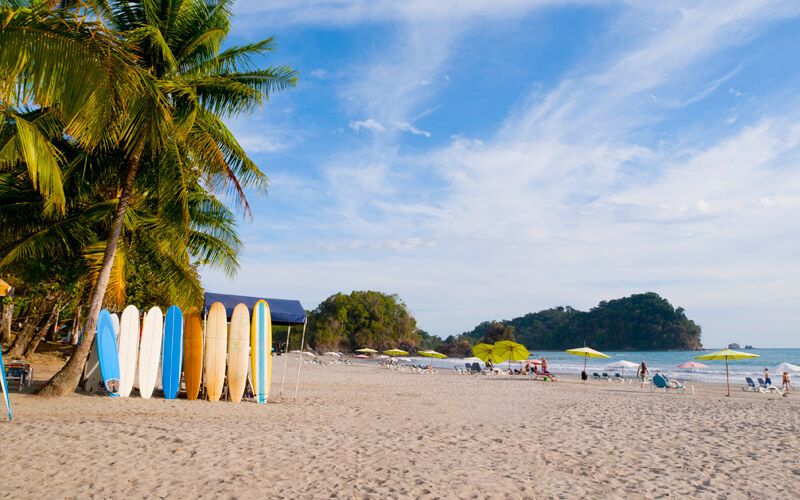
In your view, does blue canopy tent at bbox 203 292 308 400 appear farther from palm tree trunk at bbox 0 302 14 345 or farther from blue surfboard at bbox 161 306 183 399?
palm tree trunk at bbox 0 302 14 345

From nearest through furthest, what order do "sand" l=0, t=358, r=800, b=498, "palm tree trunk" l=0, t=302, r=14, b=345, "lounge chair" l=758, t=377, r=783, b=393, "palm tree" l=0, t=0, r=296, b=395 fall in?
"sand" l=0, t=358, r=800, b=498, "palm tree" l=0, t=0, r=296, b=395, "palm tree trunk" l=0, t=302, r=14, b=345, "lounge chair" l=758, t=377, r=783, b=393

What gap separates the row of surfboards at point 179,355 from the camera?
1012cm

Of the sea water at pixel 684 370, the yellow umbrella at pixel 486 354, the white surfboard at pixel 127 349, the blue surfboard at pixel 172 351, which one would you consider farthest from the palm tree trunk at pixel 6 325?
the sea water at pixel 684 370

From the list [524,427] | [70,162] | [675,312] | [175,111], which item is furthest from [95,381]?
[675,312]

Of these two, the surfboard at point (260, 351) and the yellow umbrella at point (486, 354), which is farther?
the yellow umbrella at point (486, 354)

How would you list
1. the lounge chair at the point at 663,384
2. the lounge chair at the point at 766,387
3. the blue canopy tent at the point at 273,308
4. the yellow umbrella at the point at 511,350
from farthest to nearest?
the yellow umbrella at the point at 511,350 → the lounge chair at the point at 766,387 → the lounge chair at the point at 663,384 → the blue canopy tent at the point at 273,308

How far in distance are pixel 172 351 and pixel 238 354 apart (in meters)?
Result: 1.33

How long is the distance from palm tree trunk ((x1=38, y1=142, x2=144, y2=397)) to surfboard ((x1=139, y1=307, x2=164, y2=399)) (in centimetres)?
108

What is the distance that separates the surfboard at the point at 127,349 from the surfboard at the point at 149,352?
0.16m

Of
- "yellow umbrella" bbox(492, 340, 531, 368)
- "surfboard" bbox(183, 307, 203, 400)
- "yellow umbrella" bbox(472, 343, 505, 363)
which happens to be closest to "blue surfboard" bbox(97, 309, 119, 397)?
"surfboard" bbox(183, 307, 203, 400)

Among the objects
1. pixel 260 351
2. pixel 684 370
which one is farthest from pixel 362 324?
pixel 260 351

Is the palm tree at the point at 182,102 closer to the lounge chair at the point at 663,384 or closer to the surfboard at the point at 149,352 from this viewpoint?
the surfboard at the point at 149,352

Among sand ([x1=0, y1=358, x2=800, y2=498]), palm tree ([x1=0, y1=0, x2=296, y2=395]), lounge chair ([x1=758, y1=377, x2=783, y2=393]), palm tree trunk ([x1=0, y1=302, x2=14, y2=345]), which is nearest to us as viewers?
sand ([x1=0, y1=358, x2=800, y2=498])

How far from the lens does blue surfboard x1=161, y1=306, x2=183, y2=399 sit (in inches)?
403
